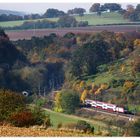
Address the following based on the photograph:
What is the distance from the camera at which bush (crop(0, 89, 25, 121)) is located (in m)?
8.53

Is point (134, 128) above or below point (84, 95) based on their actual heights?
below

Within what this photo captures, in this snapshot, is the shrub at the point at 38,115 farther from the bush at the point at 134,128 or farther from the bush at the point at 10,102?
the bush at the point at 134,128

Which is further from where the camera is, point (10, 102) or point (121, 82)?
point (121, 82)

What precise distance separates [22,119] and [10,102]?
796 millimetres

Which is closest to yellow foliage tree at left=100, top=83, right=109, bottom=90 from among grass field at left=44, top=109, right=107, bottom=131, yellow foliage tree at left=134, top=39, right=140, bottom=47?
grass field at left=44, top=109, right=107, bottom=131

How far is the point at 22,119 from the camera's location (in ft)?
26.2

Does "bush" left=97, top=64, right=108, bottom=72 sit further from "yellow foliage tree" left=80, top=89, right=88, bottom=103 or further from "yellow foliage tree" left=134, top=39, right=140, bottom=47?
"yellow foliage tree" left=134, top=39, right=140, bottom=47

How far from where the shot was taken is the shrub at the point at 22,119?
7.91 meters

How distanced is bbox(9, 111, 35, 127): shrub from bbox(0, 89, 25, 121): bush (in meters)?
0.35

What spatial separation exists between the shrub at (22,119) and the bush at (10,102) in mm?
355

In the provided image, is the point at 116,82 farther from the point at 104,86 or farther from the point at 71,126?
the point at 71,126

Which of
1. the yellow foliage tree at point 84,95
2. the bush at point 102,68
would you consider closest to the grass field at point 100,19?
the bush at point 102,68

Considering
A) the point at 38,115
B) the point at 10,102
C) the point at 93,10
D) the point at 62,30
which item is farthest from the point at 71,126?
the point at 62,30

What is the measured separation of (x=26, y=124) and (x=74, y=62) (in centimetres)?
260
